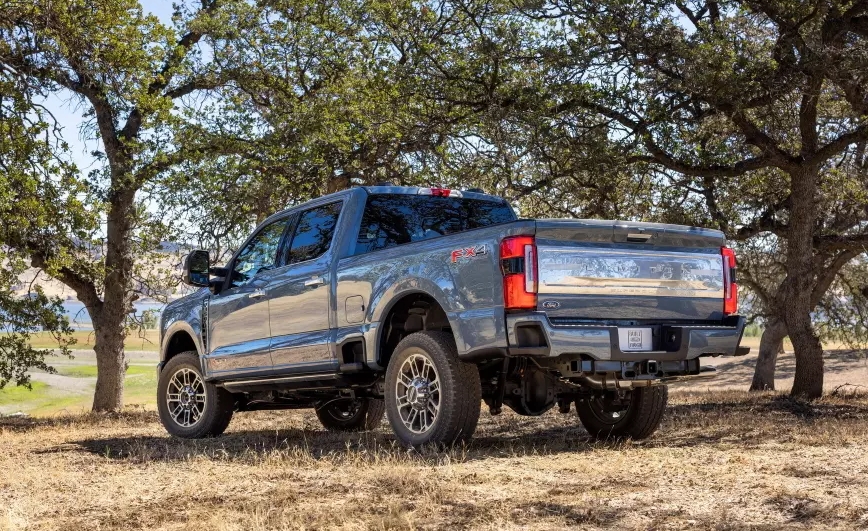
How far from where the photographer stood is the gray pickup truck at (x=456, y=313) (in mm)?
7062

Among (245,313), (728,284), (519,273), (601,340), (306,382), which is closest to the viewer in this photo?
(519,273)

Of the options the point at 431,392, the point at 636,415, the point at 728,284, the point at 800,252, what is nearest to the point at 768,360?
the point at 800,252

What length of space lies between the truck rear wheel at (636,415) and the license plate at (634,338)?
1.20 m

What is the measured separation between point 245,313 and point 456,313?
9.64ft

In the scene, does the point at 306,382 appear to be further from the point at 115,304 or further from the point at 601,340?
the point at 115,304

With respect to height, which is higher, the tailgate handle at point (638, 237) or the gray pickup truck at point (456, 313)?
the tailgate handle at point (638, 237)

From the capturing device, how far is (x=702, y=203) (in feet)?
57.4

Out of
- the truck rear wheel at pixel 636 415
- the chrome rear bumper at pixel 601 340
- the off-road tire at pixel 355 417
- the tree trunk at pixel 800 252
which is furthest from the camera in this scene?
the tree trunk at pixel 800 252

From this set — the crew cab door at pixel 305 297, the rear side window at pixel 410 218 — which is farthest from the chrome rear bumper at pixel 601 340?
the crew cab door at pixel 305 297

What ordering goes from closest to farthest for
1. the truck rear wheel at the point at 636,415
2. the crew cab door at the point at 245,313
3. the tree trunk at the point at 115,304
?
1. the truck rear wheel at the point at 636,415
2. the crew cab door at the point at 245,313
3. the tree trunk at the point at 115,304

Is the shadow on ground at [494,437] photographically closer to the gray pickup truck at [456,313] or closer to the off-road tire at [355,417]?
the off-road tire at [355,417]

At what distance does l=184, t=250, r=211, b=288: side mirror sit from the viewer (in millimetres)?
9781

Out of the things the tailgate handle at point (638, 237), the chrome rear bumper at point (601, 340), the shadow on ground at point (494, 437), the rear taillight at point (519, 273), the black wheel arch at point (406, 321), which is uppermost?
the tailgate handle at point (638, 237)

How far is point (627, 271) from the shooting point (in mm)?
7395
